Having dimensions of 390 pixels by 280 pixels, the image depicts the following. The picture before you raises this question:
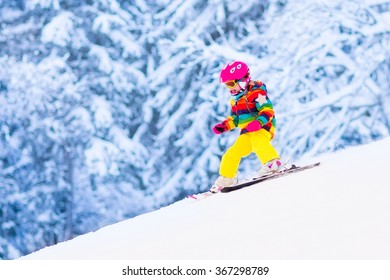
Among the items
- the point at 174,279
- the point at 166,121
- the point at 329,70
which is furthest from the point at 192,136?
the point at 174,279

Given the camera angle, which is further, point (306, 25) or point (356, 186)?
point (306, 25)

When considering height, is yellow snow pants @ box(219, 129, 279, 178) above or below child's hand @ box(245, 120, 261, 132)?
below

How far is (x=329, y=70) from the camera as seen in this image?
13.7 m

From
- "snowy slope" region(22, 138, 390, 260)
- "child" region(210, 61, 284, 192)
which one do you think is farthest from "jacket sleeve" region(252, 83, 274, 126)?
"snowy slope" region(22, 138, 390, 260)

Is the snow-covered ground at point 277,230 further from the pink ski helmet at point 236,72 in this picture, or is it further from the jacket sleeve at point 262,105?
the pink ski helmet at point 236,72

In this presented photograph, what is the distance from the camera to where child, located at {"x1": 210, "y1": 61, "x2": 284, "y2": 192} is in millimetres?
5992

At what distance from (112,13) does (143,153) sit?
309 centimetres

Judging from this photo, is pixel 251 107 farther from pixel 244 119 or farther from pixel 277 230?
pixel 277 230

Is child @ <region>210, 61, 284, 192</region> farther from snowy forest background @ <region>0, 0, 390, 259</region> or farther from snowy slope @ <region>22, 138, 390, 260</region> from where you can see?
snowy forest background @ <region>0, 0, 390, 259</region>

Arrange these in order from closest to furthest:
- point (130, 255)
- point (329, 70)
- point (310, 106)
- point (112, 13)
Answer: point (130, 255), point (310, 106), point (329, 70), point (112, 13)

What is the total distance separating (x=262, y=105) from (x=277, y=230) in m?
2.43

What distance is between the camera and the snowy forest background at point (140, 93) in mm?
13430

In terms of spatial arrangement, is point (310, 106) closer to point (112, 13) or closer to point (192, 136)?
point (192, 136)

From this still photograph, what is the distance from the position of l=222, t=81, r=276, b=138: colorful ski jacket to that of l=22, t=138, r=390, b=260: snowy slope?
66 cm
